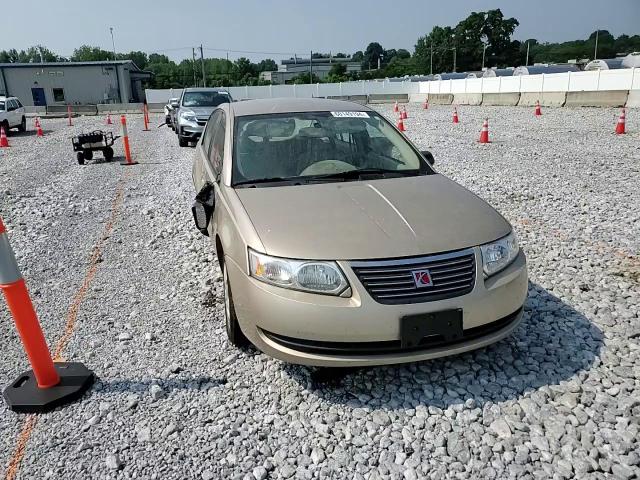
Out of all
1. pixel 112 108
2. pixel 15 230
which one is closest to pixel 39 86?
pixel 112 108

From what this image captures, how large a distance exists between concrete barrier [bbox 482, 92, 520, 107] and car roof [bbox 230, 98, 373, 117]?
26.2 m

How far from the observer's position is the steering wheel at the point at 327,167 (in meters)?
3.91

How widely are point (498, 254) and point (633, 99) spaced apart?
21932 millimetres

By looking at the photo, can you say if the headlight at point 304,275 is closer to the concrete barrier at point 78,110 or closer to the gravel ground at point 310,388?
the gravel ground at point 310,388

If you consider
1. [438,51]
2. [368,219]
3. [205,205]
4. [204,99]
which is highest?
[438,51]

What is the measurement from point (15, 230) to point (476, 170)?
26.3 ft

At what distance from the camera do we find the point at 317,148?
414 cm

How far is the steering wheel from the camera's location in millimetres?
3914

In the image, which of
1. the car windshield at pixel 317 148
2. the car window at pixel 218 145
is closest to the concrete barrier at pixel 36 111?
the car window at pixel 218 145

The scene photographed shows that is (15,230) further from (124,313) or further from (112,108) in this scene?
(112,108)

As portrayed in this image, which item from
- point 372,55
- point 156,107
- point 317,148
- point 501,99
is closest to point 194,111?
point 317,148

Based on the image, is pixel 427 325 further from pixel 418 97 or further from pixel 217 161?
pixel 418 97

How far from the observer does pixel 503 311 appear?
9.64 feet

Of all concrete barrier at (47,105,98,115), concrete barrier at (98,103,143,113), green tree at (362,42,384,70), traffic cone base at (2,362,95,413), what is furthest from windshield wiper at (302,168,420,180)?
green tree at (362,42,384,70)
